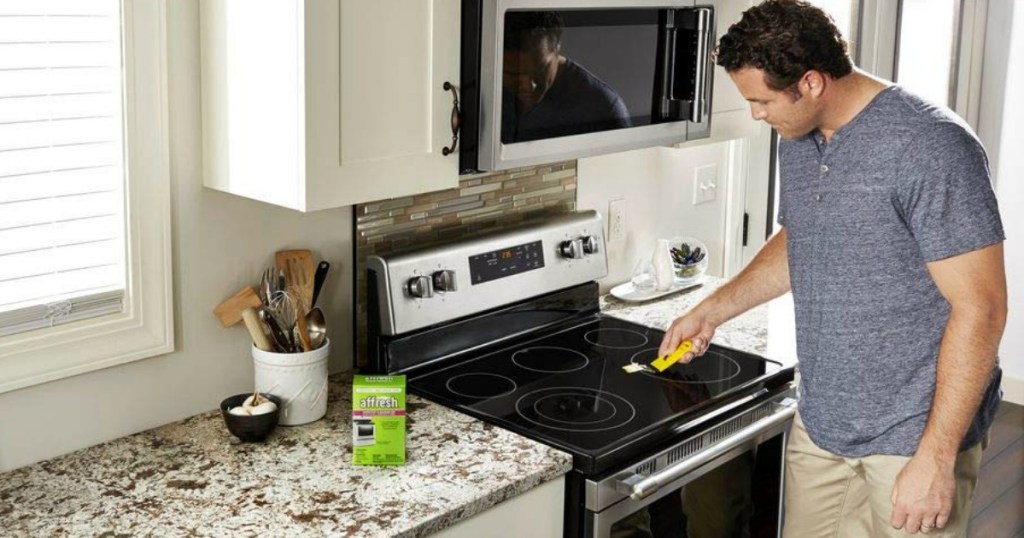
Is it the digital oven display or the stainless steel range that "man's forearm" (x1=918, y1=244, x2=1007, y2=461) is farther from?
the digital oven display

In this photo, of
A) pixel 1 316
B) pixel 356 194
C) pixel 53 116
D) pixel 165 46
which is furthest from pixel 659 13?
pixel 1 316

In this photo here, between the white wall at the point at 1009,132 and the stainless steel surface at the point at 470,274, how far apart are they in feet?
8.02

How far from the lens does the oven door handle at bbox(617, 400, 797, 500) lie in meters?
1.93

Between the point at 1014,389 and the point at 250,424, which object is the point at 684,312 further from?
the point at 1014,389

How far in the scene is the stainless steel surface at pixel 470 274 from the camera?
7.30 ft

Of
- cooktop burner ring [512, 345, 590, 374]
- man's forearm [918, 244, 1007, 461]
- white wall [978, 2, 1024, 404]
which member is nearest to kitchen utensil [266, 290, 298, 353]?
cooktop burner ring [512, 345, 590, 374]

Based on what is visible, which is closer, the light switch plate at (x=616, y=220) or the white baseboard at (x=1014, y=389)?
the light switch plate at (x=616, y=220)

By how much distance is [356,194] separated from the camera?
6.16 feet

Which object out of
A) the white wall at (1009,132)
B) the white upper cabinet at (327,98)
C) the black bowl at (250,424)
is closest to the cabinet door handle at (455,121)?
the white upper cabinet at (327,98)

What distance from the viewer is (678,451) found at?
2096 mm

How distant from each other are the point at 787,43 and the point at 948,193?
34 centimetres

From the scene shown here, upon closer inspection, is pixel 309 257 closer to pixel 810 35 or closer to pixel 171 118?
pixel 171 118

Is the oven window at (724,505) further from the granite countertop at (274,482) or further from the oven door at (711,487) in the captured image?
the granite countertop at (274,482)

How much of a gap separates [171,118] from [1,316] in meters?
0.42
